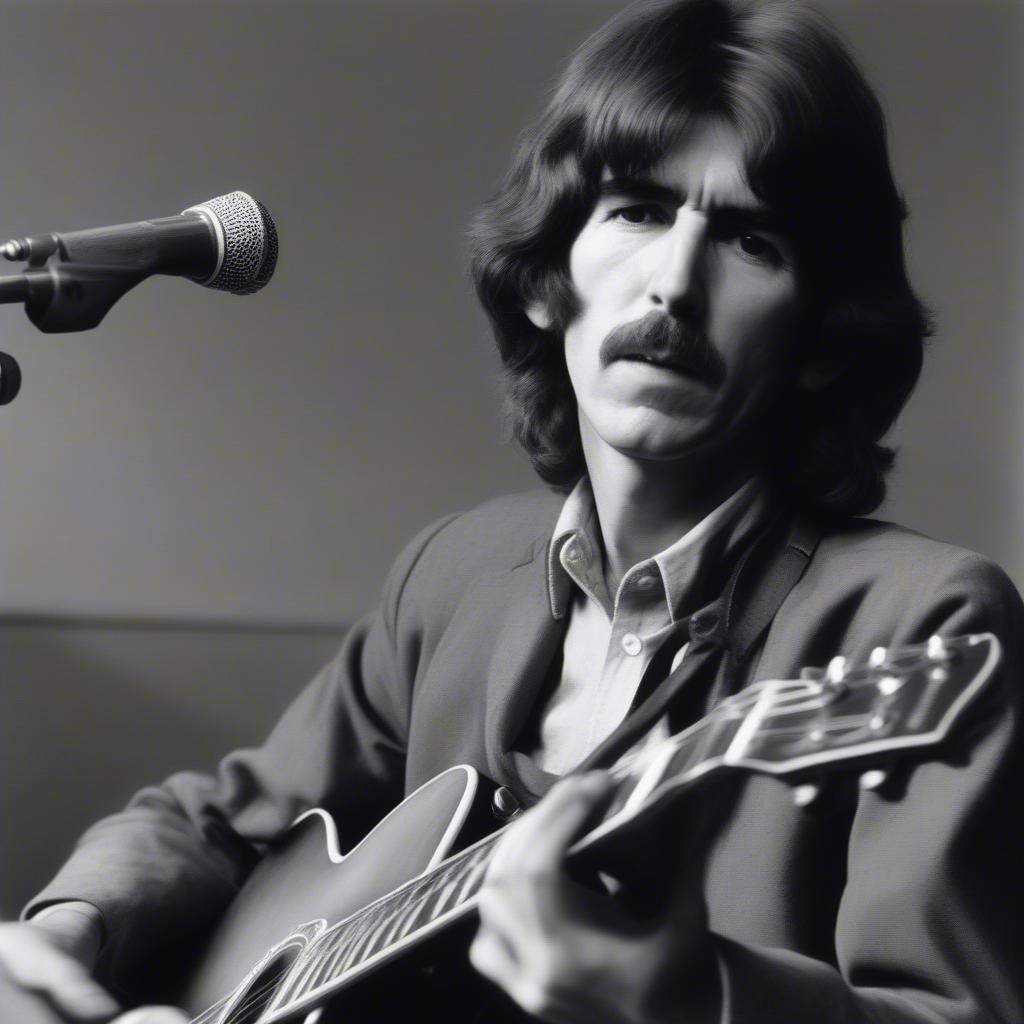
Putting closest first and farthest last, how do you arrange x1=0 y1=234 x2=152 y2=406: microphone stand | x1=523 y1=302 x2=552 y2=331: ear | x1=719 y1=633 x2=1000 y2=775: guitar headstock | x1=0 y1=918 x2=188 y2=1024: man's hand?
x1=719 y1=633 x2=1000 y2=775: guitar headstock
x1=0 y1=234 x2=152 y2=406: microphone stand
x1=0 y1=918 x2=188 y2=1024: man's hand
x1=523 y1=302 x2=552 y2=331: ear

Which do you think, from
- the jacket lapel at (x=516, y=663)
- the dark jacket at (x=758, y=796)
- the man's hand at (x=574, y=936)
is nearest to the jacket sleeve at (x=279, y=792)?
the dark jacket at (x=758, y=796)

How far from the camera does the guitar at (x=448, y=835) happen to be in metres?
0.65

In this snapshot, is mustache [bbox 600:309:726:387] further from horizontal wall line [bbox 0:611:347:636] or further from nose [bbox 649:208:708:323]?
horizontal wall line [bbox 0:611:347:636]

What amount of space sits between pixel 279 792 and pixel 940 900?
→ 67 cm

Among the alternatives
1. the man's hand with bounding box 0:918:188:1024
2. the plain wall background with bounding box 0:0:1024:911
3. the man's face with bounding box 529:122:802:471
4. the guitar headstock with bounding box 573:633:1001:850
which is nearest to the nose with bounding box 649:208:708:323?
the man's face with bounding box 529:122:802:471

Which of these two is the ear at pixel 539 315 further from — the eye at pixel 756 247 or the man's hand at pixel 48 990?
the man's hand at pixel 48 990

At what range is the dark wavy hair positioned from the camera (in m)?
1.08

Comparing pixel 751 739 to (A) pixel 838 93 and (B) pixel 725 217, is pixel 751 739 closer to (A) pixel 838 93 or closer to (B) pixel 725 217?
(B) pixel 725 217

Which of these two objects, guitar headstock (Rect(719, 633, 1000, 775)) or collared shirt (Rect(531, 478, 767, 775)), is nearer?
guitar headstock (Rect(719, 633, 1000, 775))

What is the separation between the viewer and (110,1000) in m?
0.99

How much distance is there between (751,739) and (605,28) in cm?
74

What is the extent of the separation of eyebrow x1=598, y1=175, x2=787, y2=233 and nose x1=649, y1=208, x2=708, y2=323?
16 millimetres

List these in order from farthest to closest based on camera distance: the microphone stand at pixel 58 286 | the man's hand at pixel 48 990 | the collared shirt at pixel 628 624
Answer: the collared shirt at pixel 628 624 → the man's hand at pixel 48 990 → the microphone stand at pixel 58 286

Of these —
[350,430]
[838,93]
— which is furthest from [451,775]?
[350,430]
